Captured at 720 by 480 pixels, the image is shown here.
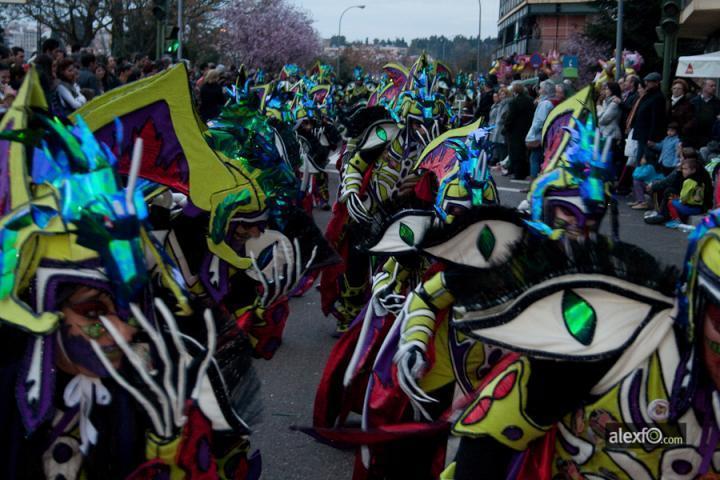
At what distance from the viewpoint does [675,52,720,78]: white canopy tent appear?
48.9 ft

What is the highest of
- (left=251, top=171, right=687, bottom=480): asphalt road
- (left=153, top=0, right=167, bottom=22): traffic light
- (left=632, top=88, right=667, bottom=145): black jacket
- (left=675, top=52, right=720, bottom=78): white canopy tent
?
(left=153, top=0, right=167, bottom=22): traffic light

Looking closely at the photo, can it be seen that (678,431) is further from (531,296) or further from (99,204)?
(99,204)

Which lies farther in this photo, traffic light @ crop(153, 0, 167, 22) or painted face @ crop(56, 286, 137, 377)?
traffic light @ crop(153, 0, 167, 22)

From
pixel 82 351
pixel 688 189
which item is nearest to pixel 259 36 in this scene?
pixel 688 189

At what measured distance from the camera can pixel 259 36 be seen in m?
41.9

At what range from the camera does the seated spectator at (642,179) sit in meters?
14.5

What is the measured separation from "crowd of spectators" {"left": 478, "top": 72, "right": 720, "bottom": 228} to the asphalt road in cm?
463

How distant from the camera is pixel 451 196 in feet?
14.4

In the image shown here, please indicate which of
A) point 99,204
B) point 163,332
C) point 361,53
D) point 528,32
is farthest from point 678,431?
point 361,53

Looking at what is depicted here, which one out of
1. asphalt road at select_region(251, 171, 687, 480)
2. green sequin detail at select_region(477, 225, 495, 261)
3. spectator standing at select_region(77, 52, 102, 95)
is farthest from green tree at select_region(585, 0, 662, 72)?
green sequin detail at select_region(477, 225, 495, 261)

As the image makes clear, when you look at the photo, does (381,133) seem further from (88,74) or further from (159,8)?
(159,8)

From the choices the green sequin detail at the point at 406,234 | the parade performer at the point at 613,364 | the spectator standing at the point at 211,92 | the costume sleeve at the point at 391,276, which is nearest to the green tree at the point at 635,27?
the spectator standing at the point at 211,92

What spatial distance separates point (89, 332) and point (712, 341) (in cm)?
145

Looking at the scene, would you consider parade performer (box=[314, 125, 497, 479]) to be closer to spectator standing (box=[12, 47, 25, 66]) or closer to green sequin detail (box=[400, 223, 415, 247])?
green sequin detail (box=[400, 223, 415, 247])
